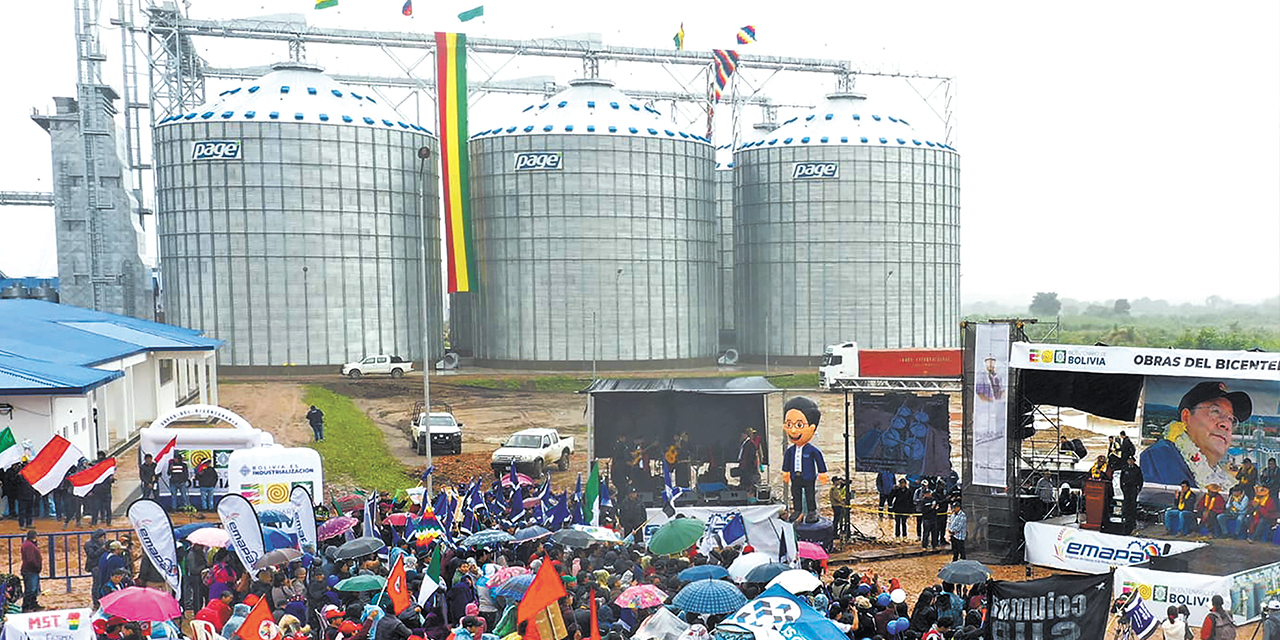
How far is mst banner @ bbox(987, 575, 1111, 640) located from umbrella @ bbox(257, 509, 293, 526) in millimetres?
12255

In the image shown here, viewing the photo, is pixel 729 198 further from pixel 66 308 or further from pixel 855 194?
pixel 66 308

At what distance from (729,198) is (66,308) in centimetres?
4011

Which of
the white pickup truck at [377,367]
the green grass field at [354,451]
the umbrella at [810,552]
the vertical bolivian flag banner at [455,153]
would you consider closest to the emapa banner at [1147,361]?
the umbrella at [810,552]

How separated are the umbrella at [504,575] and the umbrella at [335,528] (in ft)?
16.7

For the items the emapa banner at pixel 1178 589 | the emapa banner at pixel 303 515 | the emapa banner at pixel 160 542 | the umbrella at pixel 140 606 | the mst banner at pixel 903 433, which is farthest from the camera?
the mst banner at pixel 903 433

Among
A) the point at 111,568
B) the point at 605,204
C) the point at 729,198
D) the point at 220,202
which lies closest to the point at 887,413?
the point at 111,568

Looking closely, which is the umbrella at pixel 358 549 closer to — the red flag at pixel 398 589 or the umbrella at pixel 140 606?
the red flag at pixel 398 589

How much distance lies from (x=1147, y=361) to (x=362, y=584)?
1463 centimetres

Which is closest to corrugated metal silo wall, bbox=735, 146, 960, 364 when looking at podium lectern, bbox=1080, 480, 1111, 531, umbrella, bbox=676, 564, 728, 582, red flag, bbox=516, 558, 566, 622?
podium lectern, bbox=1080, 480, 1111, 531

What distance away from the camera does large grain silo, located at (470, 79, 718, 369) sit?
56.8 metres

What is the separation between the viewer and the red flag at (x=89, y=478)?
23266 millimetres

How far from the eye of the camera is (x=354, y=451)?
3922cm

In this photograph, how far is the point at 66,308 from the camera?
49.9m

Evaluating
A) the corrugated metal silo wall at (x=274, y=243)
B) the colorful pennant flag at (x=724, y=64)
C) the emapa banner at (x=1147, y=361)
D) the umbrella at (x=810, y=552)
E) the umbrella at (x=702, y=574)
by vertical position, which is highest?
A: the colorful pennant flag at (x=724, y=64)
